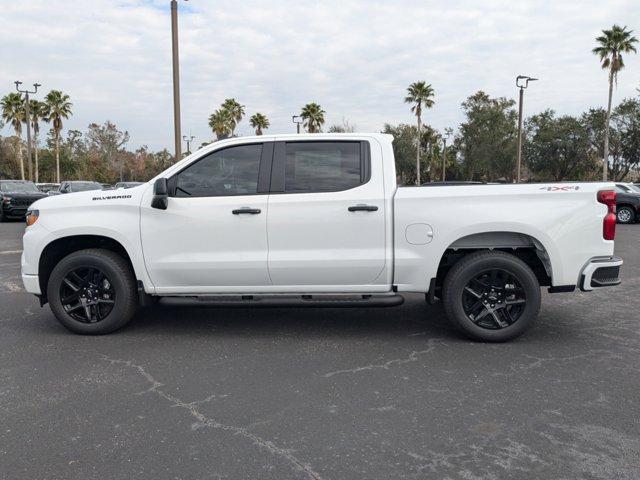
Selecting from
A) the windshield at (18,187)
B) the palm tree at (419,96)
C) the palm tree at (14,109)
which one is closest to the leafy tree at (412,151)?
the palm tree at (419,96)

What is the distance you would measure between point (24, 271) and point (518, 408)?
182 inches

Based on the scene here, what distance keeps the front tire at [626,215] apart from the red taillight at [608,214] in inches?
694

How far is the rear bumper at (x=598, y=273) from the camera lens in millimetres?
4980

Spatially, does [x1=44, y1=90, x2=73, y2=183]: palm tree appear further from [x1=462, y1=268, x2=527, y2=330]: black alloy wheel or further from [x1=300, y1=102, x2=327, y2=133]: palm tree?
[x1=462, y1=268, x2=527, y2=330]: black alloy wheel

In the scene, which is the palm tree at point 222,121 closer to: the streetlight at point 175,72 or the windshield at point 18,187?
the windshield at point 18,187

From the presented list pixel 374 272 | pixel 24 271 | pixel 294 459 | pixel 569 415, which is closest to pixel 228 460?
pixel 294 459

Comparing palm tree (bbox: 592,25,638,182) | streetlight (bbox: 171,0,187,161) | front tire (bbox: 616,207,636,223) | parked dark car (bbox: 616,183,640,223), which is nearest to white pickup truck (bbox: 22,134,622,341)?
streetlight (bbox: 171,0,187,161)

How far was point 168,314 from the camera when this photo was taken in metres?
6.30

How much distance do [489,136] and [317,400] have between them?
5433 cm

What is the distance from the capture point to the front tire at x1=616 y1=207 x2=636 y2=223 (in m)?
20.3

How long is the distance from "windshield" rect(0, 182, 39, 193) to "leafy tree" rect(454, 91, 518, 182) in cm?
4180

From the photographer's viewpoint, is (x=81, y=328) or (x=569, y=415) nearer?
(x=569, y=415)

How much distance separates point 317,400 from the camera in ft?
→ 12.5

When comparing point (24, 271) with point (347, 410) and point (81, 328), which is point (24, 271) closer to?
point (81, 328)
